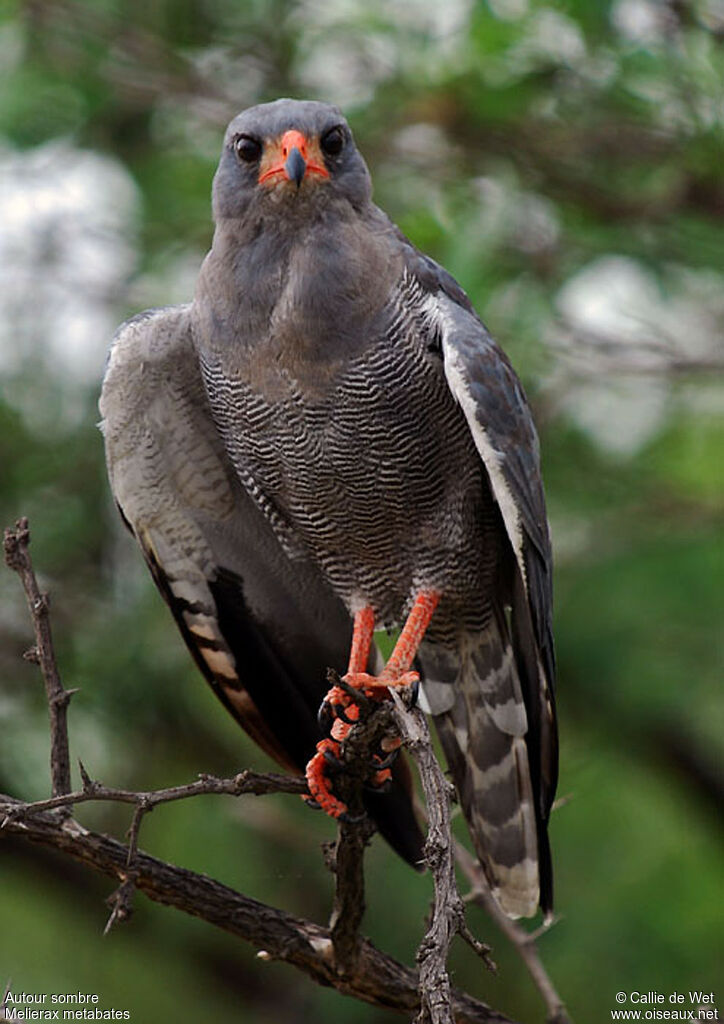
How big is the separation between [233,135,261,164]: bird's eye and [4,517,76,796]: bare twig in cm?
143

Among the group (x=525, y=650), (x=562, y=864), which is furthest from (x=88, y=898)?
(x=525, y=650)

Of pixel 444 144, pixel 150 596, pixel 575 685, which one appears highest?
pixel 444 144

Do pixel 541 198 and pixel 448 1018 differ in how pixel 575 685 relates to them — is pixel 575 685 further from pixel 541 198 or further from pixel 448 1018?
pixel 448 1018

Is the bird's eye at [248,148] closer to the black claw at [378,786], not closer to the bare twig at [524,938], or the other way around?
the black claw at [378,786]

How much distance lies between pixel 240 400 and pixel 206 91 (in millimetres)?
2394

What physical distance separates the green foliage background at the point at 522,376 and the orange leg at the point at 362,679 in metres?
1.37

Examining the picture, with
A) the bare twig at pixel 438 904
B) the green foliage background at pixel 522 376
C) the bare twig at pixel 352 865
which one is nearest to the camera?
the bare twig at pixel 438 904

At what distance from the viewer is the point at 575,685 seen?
604 cm

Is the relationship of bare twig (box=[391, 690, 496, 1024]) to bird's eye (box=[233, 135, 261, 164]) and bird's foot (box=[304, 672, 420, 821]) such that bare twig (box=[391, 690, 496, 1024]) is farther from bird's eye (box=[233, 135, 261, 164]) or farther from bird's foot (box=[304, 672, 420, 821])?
bird's eye (box=[233, 135, 261, 164])

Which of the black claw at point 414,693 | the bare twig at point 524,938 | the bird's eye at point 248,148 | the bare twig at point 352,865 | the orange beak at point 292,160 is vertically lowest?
the bare twig at point 524,938

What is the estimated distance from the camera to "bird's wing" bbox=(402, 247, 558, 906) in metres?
3.62

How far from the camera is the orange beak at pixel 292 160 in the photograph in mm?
3629

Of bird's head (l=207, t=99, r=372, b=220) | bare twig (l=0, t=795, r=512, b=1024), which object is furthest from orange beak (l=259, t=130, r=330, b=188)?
bare twig (l=0, t=795, r=512, b=1024)

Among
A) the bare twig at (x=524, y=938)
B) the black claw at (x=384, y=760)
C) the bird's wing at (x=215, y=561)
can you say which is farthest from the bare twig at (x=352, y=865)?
the bird's wing at (x=215, y=561)
